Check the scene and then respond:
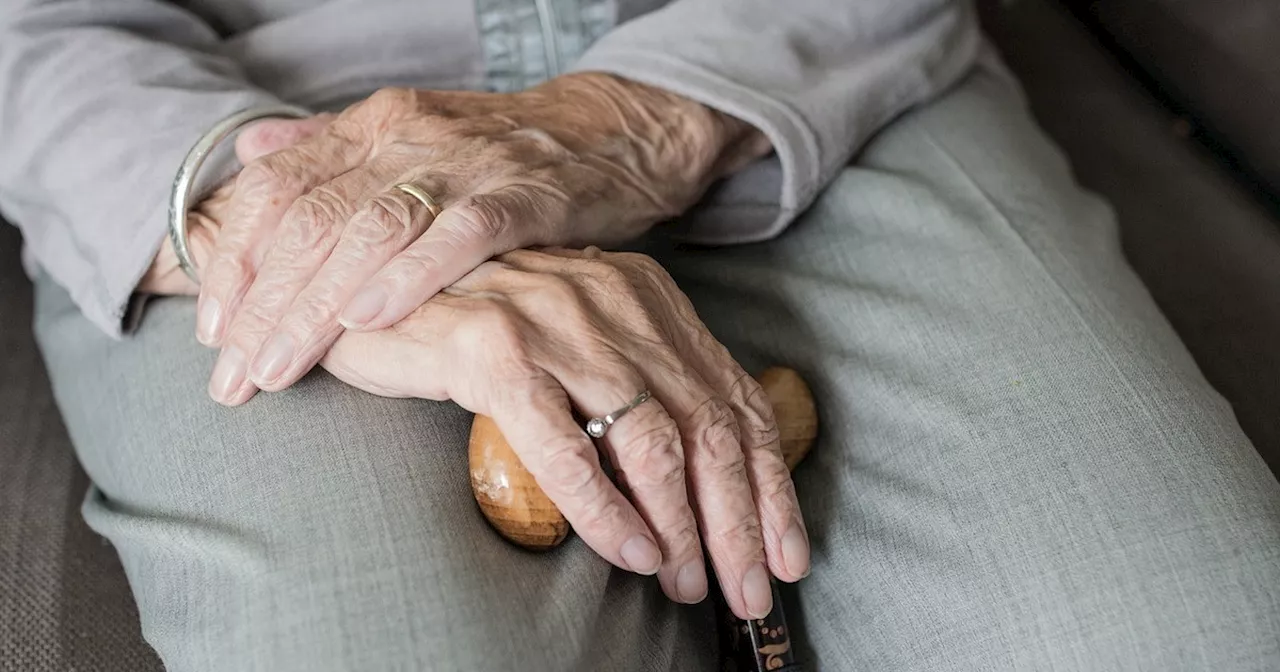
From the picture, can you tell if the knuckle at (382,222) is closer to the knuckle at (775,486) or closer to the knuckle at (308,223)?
the knuckle at (308,223)

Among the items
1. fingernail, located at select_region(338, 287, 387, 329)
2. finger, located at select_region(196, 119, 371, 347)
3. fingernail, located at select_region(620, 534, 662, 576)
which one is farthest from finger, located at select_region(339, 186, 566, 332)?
fingernail, located at select_region(620, 534, 662, 576)

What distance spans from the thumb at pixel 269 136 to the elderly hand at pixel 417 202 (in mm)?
28

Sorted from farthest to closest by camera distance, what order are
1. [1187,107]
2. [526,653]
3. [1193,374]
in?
1. [1187,107]
2. [1193,374]
3. [526,653]

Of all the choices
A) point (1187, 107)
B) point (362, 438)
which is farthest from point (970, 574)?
point (1187, 107)

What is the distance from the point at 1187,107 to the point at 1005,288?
17.9 inches

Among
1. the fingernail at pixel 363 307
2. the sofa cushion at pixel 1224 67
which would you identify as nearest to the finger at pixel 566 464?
the fingernail at pixel 363 307

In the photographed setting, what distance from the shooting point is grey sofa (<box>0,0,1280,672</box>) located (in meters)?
0.76

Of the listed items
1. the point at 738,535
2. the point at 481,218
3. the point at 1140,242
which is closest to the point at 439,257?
the point at 481,218

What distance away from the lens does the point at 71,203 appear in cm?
74

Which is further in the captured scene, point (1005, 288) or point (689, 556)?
point (1005, 288)

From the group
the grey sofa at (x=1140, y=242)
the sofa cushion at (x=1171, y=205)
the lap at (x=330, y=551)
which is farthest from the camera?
the sofa cushion at (x=1171, y=205)

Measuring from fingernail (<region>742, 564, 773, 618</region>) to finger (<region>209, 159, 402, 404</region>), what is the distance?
0.31m

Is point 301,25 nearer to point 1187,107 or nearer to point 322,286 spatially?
point 322,286

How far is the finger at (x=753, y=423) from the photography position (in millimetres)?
641
